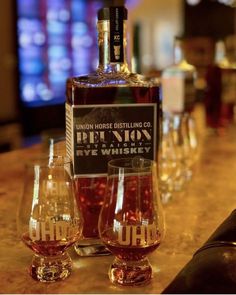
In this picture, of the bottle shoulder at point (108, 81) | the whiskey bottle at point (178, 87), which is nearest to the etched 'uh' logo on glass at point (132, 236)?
the bottle shoulder at point (108, 81)

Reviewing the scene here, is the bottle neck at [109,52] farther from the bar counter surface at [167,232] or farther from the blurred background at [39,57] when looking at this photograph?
the blurred background at [39,57]

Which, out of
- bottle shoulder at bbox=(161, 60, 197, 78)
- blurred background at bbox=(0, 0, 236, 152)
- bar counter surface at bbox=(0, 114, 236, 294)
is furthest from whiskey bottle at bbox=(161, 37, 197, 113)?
blurred background at bbox=(0, 0, 236, 152)

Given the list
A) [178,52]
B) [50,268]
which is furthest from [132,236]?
[178,52]

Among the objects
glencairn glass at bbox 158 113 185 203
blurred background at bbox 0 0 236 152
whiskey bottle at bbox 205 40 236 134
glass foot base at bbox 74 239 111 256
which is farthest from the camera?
blurred background at bbox 0 0 236 152

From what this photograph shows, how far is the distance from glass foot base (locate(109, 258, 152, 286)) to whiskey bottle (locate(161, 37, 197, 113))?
0.98 metres

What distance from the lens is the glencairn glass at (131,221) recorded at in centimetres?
68

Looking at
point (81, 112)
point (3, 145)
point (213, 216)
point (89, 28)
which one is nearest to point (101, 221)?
point (81, 112)

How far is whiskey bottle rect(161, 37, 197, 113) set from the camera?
65.5 inches

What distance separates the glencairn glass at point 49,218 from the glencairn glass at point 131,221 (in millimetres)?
51

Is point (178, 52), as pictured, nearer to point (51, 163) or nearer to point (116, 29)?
point (116, 29)

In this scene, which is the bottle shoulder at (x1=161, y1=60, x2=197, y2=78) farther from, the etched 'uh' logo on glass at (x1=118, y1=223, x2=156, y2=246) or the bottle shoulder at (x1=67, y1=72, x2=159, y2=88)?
the etched 'uh' logo on glass at (x1=118, y1=223, x2=156, y2=246)

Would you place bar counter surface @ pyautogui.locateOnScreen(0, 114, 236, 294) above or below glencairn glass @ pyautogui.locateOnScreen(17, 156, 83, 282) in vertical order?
below

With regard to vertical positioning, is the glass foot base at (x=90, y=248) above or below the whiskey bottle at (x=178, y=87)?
below

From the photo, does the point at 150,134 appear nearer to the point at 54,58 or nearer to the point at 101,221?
the point at 101,221
